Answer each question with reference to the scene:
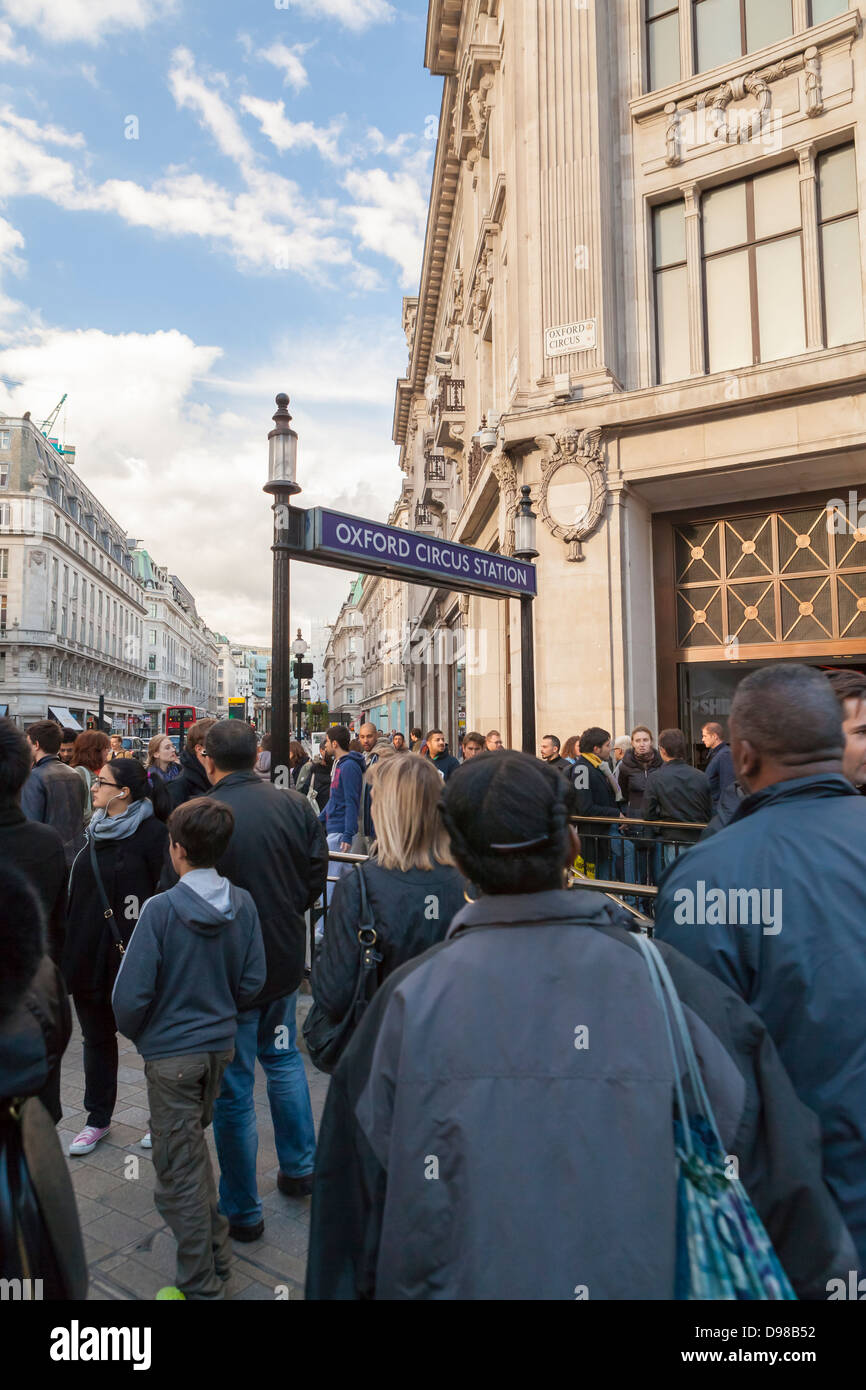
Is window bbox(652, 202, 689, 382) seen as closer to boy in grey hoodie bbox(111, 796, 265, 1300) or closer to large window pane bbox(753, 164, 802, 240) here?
large window pane bbox(753, 164, 802, 240)

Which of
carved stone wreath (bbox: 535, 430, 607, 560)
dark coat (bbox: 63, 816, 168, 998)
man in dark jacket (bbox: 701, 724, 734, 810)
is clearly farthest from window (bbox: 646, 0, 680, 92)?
dark coat (bbox: 63, 816, 168, 998)

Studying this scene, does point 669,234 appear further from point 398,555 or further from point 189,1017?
point 189,1017

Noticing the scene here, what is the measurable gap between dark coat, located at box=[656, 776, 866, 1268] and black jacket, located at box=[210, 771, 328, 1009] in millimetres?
2186

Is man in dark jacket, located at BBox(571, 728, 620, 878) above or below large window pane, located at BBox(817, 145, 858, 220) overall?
below

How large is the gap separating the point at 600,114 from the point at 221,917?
13909 millimetres

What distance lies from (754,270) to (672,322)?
1.32 m

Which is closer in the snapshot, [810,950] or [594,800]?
[810,950]

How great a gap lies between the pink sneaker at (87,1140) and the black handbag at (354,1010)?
2.02m

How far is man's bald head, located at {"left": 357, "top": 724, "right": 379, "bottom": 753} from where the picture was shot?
1191 cm

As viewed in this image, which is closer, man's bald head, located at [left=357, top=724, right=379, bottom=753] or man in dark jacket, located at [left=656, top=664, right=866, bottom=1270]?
man in dark jacket, located at [left=656, top=664, right=866, bottom=1270]

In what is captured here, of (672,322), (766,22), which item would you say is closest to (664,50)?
(766,22)

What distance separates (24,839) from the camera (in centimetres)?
289

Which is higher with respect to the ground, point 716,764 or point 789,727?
point 789,727

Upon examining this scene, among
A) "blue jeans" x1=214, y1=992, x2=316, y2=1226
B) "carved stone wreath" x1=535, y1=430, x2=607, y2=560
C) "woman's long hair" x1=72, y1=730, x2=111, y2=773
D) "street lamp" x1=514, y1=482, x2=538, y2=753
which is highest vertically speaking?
"carved stone wreath" x1=535, y1=430, x2=607, y2=560
